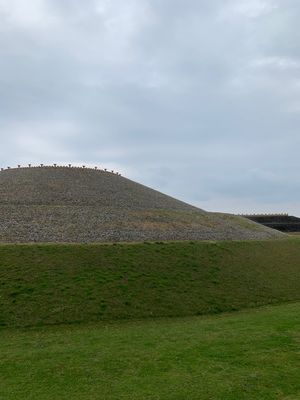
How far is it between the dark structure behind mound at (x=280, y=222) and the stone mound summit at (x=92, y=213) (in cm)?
2571

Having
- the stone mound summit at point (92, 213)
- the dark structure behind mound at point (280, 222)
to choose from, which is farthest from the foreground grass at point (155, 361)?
the dark structure behind mound at point (280, 222)

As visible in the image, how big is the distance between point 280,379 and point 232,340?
3.98m

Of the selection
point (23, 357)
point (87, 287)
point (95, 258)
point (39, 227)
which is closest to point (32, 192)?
point (39, 227)

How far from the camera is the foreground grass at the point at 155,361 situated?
492 inches

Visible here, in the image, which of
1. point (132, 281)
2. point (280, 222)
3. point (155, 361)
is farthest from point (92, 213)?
point (280, 222)

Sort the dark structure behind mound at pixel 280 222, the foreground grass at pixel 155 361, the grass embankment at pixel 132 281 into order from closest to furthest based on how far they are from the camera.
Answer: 1. the foreground grass at pixel 155 361
2. the grass embankment at pixel 132 281
3. the dark structure behind mound at pixel 280 222

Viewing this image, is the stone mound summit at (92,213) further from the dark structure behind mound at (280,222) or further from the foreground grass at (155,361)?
the dark structure behind mound at (280,222)

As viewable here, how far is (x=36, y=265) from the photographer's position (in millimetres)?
25750

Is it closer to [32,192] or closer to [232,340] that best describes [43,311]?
→ [232,340]

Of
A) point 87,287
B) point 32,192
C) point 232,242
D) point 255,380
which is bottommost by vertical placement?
point 255,380

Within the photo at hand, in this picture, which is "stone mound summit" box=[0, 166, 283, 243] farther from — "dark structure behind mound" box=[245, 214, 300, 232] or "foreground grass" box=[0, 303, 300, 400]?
"dark structure behind mound" box=[245, 214, 300, 232]

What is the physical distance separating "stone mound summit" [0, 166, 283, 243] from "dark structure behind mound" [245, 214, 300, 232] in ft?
84.4

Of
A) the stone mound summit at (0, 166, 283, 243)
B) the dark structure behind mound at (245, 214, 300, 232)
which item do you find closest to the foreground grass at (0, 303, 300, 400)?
the stone mound summit at (0, 166, 283, 243)

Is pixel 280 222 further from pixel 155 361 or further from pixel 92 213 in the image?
pixel 155 361
